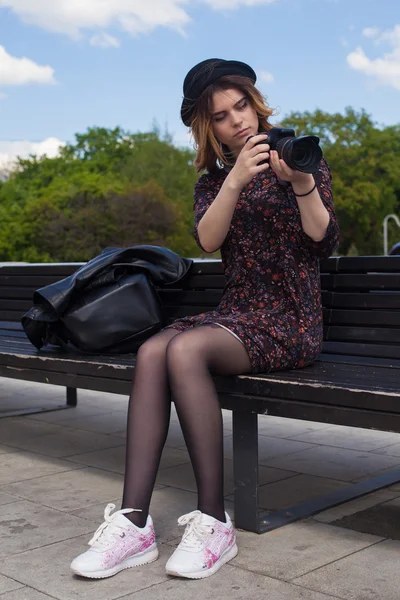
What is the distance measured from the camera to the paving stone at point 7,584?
9.00 feet

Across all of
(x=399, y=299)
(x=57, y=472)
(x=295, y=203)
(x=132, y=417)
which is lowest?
(x=57, y=472)

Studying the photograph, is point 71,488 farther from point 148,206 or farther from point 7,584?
point 148,206

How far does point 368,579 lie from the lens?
278 centimetres

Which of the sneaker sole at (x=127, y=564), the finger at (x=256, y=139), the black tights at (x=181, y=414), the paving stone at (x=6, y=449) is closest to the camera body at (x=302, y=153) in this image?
the finger at (x=256, y=139)

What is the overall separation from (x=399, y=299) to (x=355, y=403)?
0.90 meters

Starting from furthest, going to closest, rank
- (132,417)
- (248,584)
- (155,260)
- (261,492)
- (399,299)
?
(155,260) → (261,492) → (399,299) → (132,417) → (248,584)

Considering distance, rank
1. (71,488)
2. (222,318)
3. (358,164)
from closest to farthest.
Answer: (222,318) < (71,488) < (358,164)

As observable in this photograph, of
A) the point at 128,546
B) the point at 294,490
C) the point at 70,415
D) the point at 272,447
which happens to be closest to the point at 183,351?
the point at 128,546

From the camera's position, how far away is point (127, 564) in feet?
9.41

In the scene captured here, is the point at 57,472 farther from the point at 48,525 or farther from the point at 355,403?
the point at 355,403

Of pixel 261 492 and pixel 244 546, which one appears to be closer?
pixel 244 546

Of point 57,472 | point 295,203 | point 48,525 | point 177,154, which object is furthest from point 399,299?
point 177,154

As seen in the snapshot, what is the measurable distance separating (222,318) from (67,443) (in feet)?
7.59

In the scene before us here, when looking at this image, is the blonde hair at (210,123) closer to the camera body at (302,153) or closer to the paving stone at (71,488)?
the camera body at (302,153)
